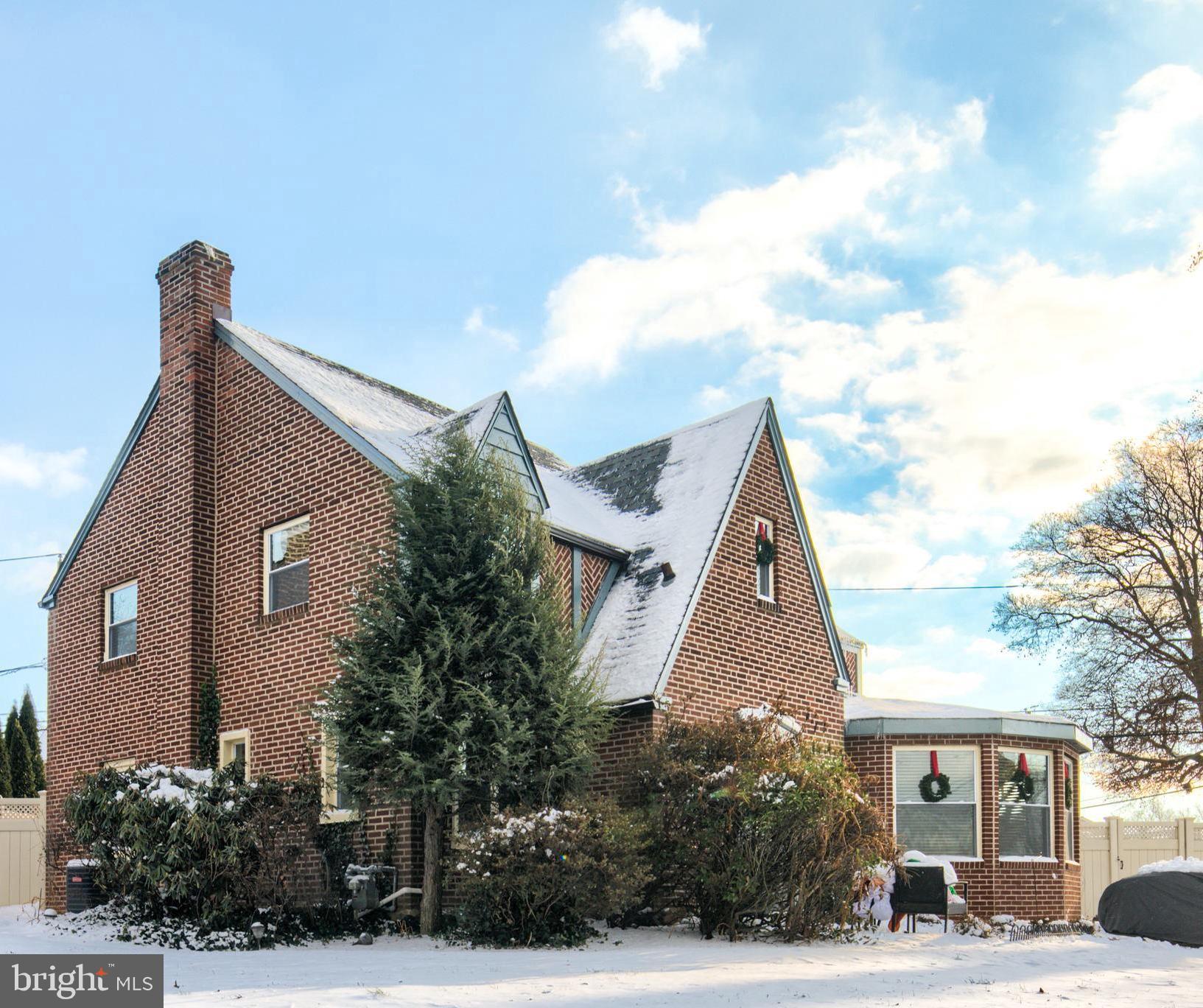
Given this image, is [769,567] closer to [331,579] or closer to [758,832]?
[758,832]

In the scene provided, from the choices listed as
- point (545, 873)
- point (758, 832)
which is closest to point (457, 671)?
point (545, 873)

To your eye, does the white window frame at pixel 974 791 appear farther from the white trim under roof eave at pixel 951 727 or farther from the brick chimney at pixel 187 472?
the brick chimney at pixel 187 472

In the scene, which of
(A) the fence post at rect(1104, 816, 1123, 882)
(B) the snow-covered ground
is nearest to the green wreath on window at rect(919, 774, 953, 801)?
(B) the snow-covered ground

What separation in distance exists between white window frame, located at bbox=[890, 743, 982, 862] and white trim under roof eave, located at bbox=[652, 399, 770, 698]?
490cm

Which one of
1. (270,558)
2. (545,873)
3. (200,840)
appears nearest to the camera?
(545,873)

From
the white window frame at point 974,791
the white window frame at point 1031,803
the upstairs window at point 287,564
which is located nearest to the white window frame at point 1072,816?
the white window frame at point 1031,803

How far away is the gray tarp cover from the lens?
A: 54.6ft

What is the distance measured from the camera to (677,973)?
1172 cm

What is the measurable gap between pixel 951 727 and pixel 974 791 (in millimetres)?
1120

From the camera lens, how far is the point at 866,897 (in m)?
16.3

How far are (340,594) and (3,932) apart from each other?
6105mm

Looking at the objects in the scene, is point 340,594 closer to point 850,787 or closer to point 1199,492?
point 850,787

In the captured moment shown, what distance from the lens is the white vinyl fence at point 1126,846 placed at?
28.6 m

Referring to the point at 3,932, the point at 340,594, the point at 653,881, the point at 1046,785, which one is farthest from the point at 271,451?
the point at 1046,785
